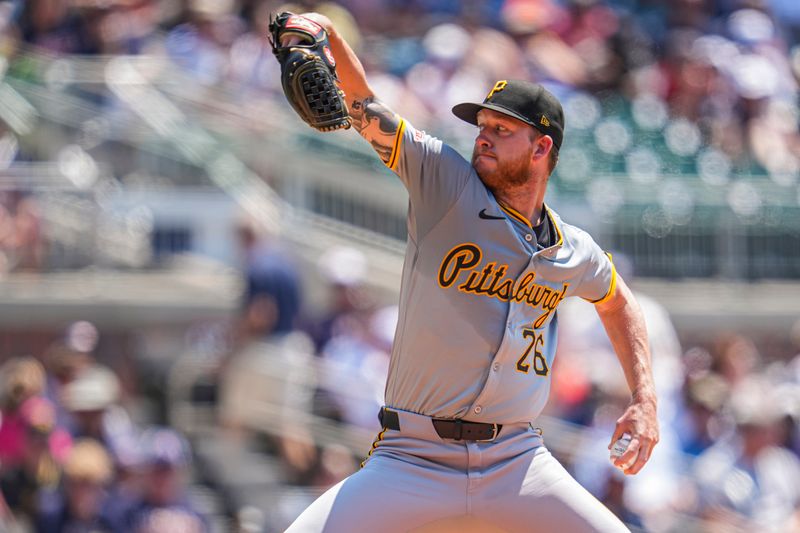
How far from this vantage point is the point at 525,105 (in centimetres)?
465

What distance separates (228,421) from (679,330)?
12.3ft

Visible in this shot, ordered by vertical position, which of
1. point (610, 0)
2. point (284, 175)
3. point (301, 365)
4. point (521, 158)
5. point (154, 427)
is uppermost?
point (610, 0)

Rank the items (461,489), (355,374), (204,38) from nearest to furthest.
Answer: (461,489), (355,374), (204,38)

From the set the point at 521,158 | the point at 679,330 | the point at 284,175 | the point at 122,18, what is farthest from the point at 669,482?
the point at 122,18

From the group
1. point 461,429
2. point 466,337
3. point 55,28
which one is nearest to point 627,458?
point 461,429

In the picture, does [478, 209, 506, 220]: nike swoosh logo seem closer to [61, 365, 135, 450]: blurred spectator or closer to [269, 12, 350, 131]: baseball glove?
[269, 12, 350, 131]: baseball glove

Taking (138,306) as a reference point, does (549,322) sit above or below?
above

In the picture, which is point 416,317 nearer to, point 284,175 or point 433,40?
point 284,175

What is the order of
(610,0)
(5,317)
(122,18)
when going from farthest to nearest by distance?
(610,0) < (122,18) < (5,317)

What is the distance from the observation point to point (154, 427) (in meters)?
9.19

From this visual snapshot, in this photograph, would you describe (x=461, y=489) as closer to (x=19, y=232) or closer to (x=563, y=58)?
(x=19, y=232)

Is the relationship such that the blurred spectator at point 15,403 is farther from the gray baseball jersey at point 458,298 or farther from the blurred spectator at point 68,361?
the gray baseball jersey at point 458,298

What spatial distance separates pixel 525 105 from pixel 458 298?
694mm

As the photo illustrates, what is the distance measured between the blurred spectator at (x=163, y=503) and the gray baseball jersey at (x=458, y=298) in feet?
12.7
